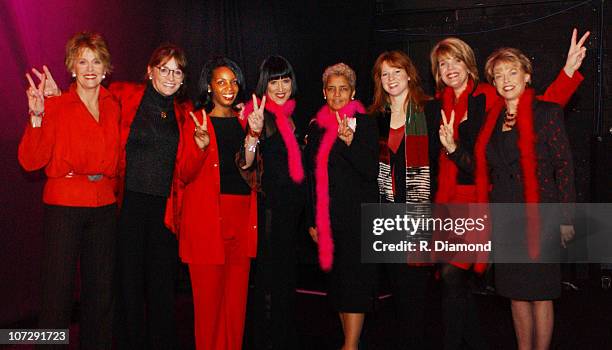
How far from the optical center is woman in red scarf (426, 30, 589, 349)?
2.59 m

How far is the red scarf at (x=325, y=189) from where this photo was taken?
9.04 ft

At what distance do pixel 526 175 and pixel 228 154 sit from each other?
4.18 ft

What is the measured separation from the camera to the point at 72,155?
8.30 feet

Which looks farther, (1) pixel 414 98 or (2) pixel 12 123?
(2) pixel 12 123

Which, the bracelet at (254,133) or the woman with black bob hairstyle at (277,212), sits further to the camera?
the woman with black bob hairstyle at (277,212)

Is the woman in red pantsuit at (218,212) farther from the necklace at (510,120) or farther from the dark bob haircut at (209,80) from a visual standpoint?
the necklace at (510,120)

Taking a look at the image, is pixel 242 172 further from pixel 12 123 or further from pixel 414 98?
pixel 12 123

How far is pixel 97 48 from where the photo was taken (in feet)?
8.53

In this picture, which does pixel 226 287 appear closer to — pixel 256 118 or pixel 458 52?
pixel 256 118

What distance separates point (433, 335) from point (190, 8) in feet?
9.72

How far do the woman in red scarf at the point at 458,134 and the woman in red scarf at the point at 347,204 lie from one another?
11.5 inches

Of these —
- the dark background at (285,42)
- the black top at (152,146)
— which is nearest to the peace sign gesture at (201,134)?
the black top at (152,146)

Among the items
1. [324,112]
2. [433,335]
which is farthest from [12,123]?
[433,335]

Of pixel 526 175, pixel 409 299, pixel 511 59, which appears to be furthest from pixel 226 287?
pixel 511 59
